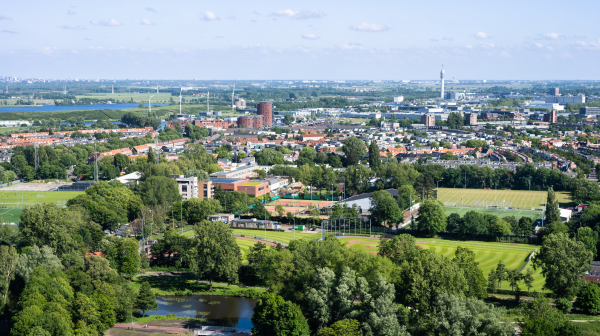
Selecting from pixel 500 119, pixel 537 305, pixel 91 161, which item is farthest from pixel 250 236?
pixel 500 119

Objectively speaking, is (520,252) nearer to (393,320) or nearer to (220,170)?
(393,320)

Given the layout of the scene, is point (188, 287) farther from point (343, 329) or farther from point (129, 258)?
point (343, 329)

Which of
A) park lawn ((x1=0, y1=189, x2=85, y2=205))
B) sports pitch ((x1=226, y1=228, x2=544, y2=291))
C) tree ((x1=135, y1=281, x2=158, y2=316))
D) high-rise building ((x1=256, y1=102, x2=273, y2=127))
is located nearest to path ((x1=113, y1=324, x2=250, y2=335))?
tree ((x1=135, y1=281, x2=158, y2=316))

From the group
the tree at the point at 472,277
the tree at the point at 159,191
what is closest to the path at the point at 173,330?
the tree at the point at 472,277

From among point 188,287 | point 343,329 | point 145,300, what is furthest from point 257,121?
point 343,329

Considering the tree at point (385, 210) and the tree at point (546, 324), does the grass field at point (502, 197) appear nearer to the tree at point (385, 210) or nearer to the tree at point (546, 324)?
the tree at point (385, 210)

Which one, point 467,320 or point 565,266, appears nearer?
point 467,320
